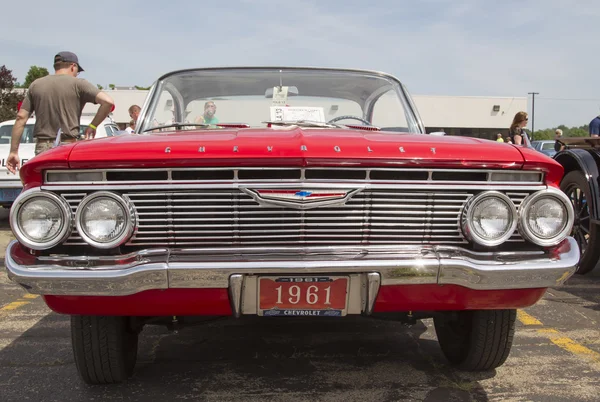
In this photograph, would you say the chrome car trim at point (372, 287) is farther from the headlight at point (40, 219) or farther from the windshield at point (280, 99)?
the windshield at point (280, 99)

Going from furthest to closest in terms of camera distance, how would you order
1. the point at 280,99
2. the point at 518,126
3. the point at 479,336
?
the point at 518,126
the point at 280,99
the point at 479,336

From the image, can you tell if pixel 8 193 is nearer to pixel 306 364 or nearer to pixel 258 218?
pixel 306 364

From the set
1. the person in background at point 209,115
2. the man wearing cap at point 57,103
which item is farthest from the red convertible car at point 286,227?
the man wearing cap at point 57,103

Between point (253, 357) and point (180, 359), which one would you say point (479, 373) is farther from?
point (180, 359)

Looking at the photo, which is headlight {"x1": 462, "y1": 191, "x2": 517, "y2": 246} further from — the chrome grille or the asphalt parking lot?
the asphalt parking lot

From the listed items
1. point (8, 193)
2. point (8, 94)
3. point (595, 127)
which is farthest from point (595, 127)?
point (8, 94)

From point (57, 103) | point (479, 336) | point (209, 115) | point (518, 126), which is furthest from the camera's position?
point (518, 126)

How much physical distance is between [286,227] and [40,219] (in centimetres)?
93

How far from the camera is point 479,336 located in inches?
106

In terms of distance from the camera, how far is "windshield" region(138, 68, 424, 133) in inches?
137

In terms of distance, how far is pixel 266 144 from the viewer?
222 cm

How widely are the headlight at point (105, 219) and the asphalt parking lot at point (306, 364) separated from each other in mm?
836

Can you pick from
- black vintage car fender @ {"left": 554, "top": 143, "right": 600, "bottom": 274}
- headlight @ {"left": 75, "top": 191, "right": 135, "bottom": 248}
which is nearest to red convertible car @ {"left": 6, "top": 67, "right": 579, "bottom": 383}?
headlight @ {"left": 75, "top": 191, "right": 135, "bottom": 248}

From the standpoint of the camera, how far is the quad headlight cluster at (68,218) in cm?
215
